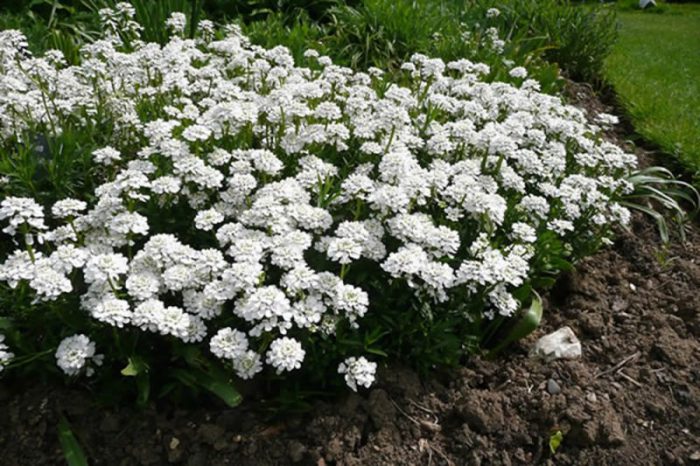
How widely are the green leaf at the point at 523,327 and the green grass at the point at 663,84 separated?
246cm

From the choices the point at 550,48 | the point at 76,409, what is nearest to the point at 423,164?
the point at 76,409

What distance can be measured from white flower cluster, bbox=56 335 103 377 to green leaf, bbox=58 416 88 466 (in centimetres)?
29

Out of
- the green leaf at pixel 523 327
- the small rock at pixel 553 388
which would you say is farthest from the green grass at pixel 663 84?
the small rock at pixel 553 388

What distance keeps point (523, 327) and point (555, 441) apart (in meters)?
0.59

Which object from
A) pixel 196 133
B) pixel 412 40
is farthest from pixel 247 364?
pixel 412 40

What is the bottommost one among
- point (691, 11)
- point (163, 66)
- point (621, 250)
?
point (691, 11)

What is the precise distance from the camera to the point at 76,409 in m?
2.90

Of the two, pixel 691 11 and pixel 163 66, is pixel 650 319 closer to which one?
pixel 163 66

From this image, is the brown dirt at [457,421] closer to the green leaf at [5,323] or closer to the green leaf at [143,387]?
the green leaf at [143,387]

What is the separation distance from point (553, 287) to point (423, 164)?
1065 mm

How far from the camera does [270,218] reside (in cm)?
295

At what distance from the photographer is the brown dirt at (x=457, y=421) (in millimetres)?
2842

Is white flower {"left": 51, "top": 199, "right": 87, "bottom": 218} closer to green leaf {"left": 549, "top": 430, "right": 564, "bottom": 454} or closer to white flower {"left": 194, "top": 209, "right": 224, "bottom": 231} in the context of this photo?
white flower {"left": 194, "top": 209, "right": 224, "bottom": 231}

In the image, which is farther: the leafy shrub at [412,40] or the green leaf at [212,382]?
the leafy shrub at [412,40]
